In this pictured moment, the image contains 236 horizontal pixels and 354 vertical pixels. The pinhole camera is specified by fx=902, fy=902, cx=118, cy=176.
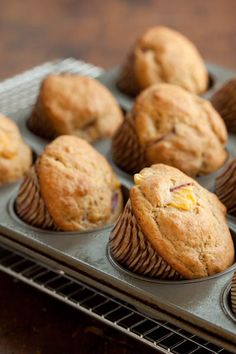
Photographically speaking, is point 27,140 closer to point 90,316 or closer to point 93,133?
point 93,133

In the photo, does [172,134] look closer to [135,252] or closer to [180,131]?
[180,131]

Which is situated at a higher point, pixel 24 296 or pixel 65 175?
pixel 65 175

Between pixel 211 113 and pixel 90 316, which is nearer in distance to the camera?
pixel 90 316

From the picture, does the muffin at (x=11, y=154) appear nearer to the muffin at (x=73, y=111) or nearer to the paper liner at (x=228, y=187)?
the muffin at (x=73, y=111)

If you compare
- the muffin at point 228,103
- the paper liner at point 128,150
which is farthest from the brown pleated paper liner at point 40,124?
the muffin at point 228,103

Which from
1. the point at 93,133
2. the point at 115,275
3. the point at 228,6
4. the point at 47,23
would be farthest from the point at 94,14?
the point at 115,275

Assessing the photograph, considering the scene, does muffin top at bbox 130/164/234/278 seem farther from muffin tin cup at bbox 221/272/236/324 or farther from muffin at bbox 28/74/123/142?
muffin at bbox 28/74/123/142
